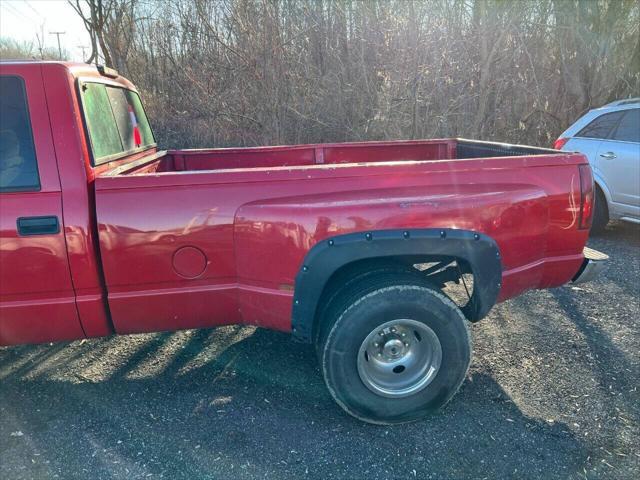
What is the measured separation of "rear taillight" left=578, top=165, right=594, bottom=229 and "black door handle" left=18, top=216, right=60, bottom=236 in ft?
9.47

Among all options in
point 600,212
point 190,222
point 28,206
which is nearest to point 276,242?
point 190,222

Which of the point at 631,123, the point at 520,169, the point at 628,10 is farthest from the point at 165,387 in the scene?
the point at 628,10

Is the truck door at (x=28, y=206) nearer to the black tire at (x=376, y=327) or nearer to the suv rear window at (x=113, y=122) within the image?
the suv rear window at (x=113, y=122)

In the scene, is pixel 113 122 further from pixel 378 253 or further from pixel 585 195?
pixel 585 195

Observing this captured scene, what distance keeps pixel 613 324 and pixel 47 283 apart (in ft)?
13.3

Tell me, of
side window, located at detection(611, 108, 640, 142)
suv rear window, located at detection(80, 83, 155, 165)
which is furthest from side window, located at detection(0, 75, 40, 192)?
side window, located at detection(611, 108, 640, 142)

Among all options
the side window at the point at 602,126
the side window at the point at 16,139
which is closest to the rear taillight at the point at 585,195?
the side window at the point at 16,139

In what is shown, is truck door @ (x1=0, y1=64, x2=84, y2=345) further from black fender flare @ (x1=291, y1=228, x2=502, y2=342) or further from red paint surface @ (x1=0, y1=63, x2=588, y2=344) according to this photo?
black fender flare @ (x1=291, y1=228, x2=502, y2=342)

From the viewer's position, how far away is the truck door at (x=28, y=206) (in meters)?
2.57

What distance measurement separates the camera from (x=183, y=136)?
10750 mm

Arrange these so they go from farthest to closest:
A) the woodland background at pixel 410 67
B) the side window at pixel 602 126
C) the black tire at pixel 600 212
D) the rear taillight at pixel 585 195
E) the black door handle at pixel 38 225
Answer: the woodland background at pixel 410 67
the black tire at pixel 600 212
the side window at pixel 602 126
the rear taillight at pixel 585 195
the black door handle at pixel 38 225

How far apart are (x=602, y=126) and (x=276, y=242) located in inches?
217

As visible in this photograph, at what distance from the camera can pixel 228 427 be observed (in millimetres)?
2893

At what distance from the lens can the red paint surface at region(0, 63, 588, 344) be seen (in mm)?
2588
